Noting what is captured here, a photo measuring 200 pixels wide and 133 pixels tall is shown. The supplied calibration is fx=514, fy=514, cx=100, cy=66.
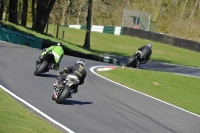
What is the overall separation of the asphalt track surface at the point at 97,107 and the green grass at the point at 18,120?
484mm

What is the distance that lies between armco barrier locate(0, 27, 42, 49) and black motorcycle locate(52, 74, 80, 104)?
15.9 meters

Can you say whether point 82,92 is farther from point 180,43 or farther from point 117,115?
point 180,43

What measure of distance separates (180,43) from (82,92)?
43.3m

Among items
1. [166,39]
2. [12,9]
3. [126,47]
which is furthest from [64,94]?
[166,39]

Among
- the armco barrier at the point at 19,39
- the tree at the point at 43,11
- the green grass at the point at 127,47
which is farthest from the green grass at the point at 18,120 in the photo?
the green grass at the point at 127,47

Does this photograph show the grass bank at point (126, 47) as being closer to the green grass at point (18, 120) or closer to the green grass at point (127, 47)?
the green grass at point (127, 47)

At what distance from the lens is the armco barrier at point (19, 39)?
29.0 m

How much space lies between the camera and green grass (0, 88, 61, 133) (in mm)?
8816

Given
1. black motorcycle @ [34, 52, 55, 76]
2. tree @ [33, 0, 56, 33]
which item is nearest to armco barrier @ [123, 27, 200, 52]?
tree @ [33, 0, 56, 33]

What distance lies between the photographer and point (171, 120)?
15.1 metres

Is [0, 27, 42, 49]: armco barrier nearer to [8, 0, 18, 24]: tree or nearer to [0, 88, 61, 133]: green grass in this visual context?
[8, 0, 18, 24]: tree

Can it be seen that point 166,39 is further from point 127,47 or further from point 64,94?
point 64,94

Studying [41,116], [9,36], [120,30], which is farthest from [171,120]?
[120,30]

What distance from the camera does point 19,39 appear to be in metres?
29.3
